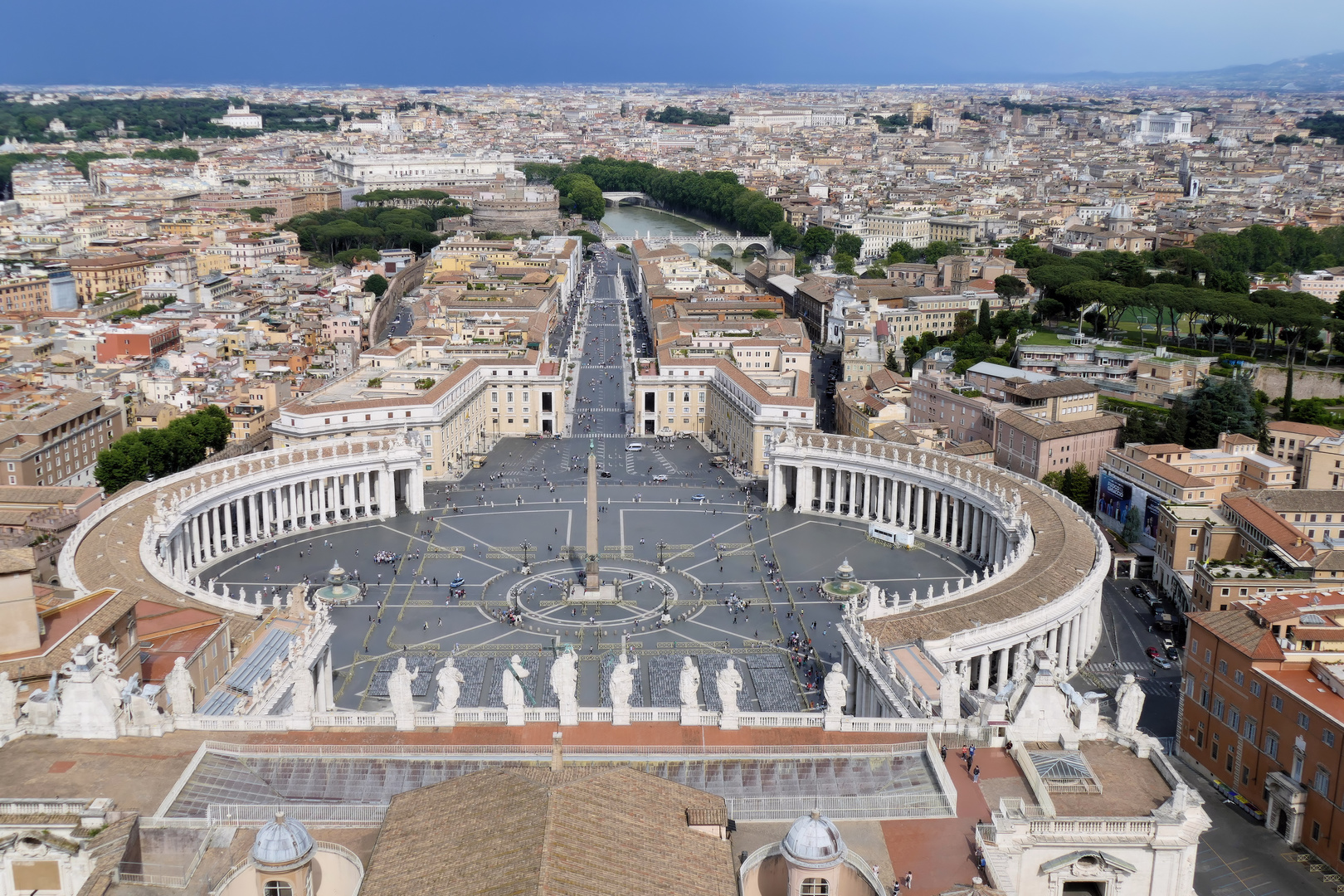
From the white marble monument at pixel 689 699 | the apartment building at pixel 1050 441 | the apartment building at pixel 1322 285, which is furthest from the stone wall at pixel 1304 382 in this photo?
the white marble monument at pixel 689 699

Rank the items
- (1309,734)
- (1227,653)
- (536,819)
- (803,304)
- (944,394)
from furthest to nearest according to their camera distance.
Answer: (803,304), (944,394), (1227,653), (1309,734), (536,819)

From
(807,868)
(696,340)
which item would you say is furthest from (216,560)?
(807,868)

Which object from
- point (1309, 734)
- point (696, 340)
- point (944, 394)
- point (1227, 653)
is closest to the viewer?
point (1309, 734)

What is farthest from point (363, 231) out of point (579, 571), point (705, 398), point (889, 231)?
point (579, 571)

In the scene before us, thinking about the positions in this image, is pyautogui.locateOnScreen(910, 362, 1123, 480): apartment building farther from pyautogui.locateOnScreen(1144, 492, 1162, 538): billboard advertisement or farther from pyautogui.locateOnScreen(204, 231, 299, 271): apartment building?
pyautogui.locateOnScreen(204, 231, 299, 271): apartment building

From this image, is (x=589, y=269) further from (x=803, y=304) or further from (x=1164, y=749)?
(x=1164, y=749)

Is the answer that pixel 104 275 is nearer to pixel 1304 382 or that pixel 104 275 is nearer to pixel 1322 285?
pixel 1304 382

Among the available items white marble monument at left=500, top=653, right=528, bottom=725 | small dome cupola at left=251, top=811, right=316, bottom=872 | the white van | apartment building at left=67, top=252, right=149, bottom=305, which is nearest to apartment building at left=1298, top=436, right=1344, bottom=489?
the white van
